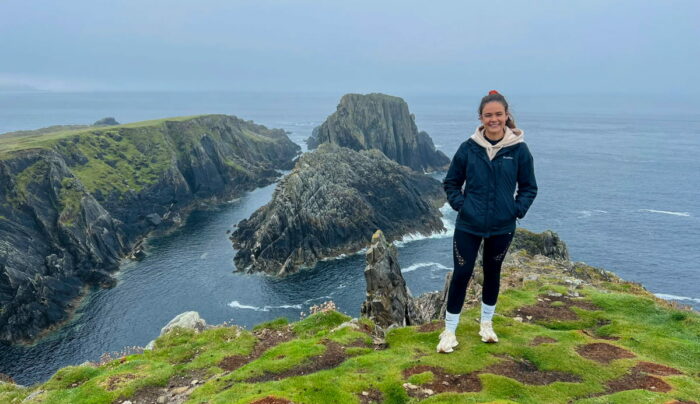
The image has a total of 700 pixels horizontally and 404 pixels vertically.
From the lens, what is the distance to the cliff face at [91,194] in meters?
73.6

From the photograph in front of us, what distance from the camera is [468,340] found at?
1380 cm

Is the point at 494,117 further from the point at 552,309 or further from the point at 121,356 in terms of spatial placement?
the point at 121,356

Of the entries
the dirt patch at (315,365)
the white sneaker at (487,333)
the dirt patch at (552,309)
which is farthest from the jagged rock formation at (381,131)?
the white sneaker at (487,333)

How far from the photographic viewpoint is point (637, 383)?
11016 mm

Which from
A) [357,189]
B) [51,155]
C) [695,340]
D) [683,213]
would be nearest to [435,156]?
[357,189]

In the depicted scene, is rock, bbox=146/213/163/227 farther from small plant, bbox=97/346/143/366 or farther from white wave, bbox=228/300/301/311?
small plant, bbox=97/346/143/366

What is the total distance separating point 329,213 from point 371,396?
86547 millimetres

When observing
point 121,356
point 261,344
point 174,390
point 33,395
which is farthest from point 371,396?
point 121,356

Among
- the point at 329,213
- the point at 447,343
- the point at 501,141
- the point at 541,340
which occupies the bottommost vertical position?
the point at 329,213

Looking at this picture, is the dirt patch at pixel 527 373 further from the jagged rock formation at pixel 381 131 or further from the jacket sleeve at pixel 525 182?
the jagged rock formation at pixel 381 131

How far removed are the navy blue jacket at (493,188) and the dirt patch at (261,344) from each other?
1029 cm

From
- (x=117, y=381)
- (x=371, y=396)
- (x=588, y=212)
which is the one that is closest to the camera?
(x=371, y=396)

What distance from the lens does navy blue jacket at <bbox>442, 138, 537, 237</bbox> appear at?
35.8ft

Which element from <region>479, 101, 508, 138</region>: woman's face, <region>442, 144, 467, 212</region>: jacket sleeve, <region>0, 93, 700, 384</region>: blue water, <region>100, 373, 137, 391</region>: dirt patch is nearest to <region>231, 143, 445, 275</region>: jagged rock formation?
<region>0, 93, 700, 384</region>: blue water
